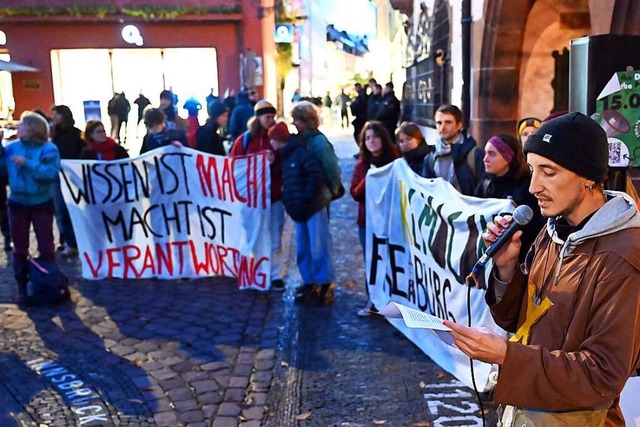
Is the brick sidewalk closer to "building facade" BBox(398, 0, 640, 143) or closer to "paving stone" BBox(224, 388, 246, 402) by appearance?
"paving stone" BBox(224, 388, 246, 402)

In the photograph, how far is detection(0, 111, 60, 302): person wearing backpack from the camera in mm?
6828

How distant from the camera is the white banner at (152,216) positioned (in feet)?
25.4

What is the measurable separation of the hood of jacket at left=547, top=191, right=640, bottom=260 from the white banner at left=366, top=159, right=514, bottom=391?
237 cm

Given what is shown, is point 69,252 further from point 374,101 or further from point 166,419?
point 374,101

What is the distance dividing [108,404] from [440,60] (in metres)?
9.09

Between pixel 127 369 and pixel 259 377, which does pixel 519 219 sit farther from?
pixel 127 369

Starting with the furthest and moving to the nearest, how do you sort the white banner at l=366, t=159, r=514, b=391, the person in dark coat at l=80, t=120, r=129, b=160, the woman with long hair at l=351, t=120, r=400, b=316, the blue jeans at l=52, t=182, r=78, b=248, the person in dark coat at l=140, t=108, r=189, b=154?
the blue jeans at l=52, t=182, r=78, b=248 < the person in dark coat at l=80, t=120, r=129, b=160 < the person in dark coat at l=140, t=108, r=189, b=154 < the woman with long hair at l=351, t=120, r=400, b=316 < the white banner at l=366, t=159, r=514, b=391

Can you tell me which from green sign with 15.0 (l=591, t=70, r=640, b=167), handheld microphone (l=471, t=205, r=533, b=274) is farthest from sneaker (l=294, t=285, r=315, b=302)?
handheld microphone (l=471, t=205, r=533, b=274)

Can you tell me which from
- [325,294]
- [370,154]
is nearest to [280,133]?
[370,154]

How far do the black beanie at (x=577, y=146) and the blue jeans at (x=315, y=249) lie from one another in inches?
189

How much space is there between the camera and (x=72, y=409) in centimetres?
467

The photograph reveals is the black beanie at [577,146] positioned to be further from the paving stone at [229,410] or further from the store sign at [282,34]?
the store sign at [282,34]

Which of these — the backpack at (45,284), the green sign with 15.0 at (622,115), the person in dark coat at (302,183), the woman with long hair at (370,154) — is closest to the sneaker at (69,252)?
the backpack at (45,284)

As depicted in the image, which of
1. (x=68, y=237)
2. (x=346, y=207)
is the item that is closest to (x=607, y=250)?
(x=68, y=237)
